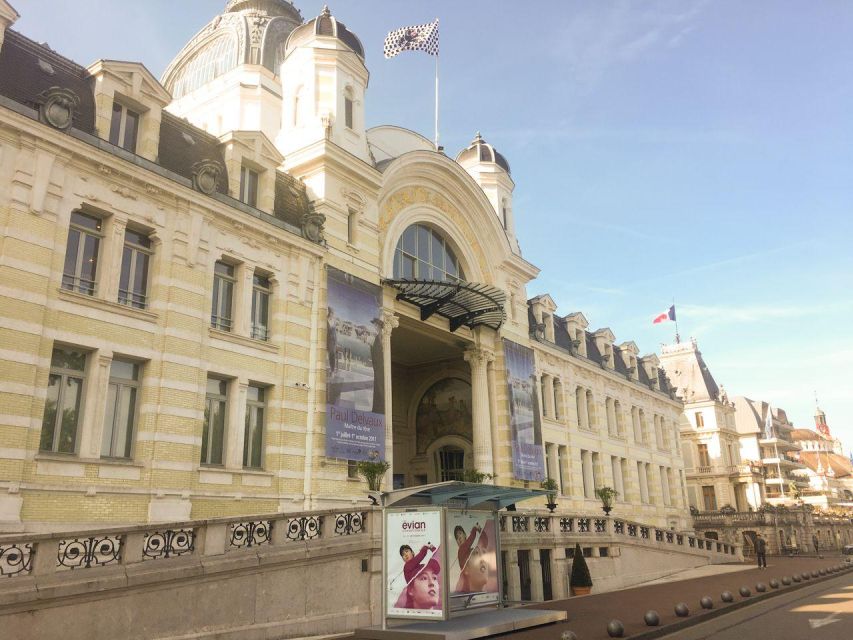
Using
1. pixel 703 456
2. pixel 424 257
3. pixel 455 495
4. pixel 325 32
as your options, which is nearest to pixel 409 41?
pixel 325 32

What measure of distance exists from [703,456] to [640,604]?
181 feet

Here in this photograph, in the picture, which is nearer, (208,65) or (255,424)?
(255,424)

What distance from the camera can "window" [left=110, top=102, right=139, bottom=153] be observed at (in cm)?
1892

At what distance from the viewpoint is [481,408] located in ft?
103

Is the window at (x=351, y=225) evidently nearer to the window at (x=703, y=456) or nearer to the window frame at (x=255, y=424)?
the window frame at (x=255, y=424)

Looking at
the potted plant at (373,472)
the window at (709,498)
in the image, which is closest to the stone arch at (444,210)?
the potted plant at (373,472)

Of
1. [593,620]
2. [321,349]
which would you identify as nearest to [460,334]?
[321,349]

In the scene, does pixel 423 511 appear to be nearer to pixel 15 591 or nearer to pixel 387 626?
Result: pixel 387 626

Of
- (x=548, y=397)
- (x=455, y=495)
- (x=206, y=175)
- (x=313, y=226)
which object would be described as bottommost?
(x=455, y=495)

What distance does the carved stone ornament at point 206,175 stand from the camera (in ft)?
65.8

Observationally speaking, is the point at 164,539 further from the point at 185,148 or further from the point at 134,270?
the point at 185,148

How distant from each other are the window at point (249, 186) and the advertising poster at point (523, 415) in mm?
14877

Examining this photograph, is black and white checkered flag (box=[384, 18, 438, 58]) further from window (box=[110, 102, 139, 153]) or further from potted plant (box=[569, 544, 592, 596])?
potted plant (box=[569, 544, 592, 596])

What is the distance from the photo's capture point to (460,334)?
3130cm
